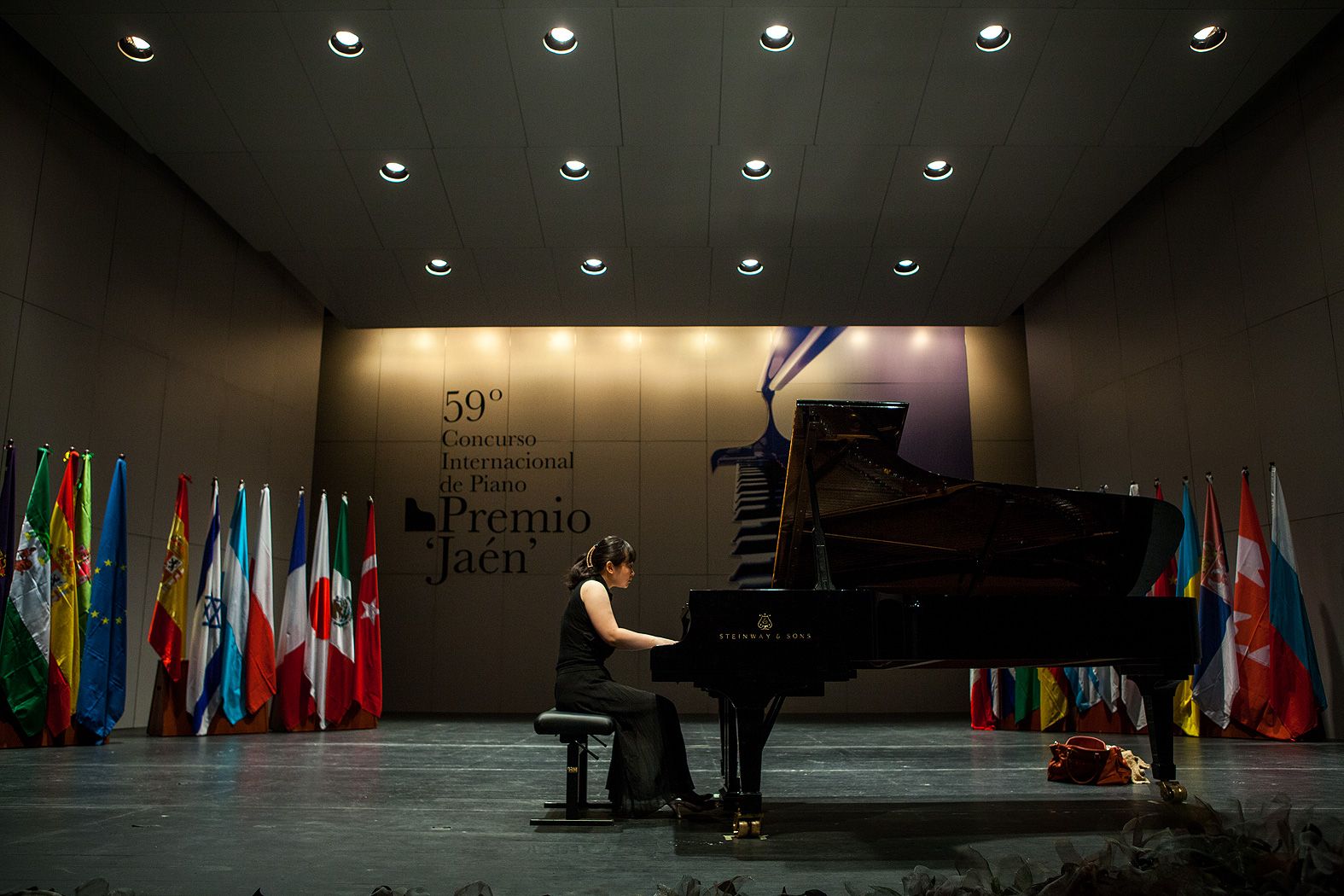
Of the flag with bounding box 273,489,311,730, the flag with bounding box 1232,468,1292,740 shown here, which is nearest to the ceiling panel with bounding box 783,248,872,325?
the flag with bounding box 1232,468,1292,740

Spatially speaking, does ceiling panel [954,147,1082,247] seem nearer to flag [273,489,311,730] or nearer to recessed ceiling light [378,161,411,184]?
recessed ceiling light [378,161,411,184]

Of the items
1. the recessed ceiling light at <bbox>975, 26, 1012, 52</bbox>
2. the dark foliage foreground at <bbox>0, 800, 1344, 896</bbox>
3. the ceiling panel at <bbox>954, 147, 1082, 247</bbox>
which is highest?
the recessed ceiling light at <bbox>975, 26, 1012, 52</bbox>

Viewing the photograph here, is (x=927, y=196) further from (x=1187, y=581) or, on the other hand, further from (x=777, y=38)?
(x=1187, y=581)

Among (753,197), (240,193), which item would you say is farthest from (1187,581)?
(240,193)

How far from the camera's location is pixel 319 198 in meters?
8.23

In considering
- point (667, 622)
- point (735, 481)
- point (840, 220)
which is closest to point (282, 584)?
point (667, 622)

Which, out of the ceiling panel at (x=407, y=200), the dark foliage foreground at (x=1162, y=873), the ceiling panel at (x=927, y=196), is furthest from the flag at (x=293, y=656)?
the dark foliage foreground at (x=1162, y=873)

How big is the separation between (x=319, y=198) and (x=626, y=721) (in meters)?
6.18

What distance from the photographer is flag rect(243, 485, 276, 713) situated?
7.73 m

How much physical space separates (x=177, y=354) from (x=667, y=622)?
5.51 m

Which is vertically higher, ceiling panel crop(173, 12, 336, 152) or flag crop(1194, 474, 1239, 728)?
ceiling panel crop(173, 12, 336, 152)

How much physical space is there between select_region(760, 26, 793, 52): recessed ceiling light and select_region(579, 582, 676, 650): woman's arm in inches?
163

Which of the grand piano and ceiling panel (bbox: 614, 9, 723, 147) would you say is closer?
the grand piano

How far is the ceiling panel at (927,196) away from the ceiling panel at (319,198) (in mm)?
4570
